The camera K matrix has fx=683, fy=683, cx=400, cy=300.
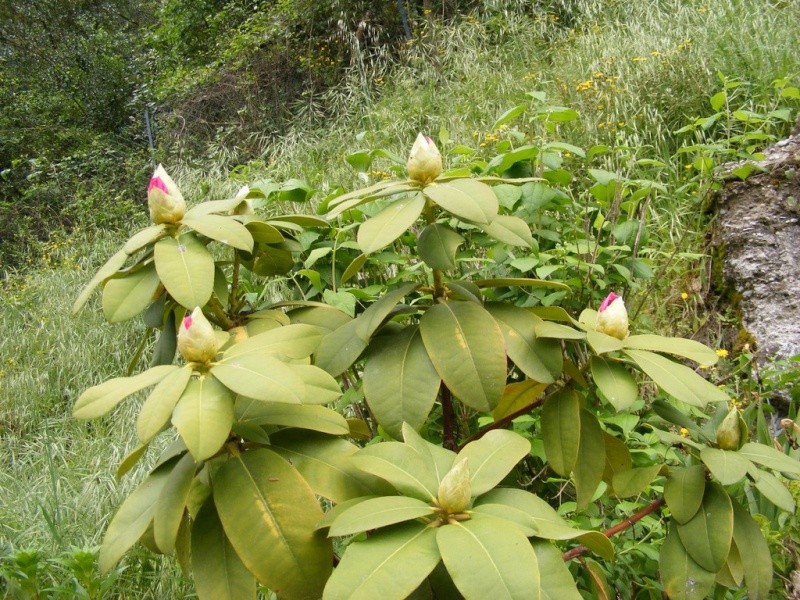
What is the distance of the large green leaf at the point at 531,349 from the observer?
1011 millimetres

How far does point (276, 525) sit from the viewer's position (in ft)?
2.67

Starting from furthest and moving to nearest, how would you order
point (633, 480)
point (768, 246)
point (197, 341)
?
point (768, 246) → point (633, 480) → point (197, 341)

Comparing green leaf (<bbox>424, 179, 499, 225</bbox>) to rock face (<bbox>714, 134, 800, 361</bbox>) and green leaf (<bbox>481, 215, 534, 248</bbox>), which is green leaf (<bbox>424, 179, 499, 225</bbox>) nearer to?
green leaf (<bbox>481, 215, 534, 248</bbox>)

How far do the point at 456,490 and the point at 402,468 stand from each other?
3.8 inches

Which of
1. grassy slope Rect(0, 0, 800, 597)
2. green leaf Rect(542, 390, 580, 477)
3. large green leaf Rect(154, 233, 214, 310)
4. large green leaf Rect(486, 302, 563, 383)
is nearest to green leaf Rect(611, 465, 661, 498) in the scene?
green leaf Rect(542, 390, 580, 477)

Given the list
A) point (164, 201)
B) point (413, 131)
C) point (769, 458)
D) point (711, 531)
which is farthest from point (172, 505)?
point (413, 131)

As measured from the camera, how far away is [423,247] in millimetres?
1054

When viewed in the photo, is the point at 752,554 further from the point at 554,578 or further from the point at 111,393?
the point at 111,393

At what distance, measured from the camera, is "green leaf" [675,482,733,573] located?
39.2 inches

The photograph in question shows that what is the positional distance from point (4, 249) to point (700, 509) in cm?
916

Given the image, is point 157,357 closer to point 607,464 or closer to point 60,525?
point 607,464

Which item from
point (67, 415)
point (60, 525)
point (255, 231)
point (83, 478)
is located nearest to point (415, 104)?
point (67, 415)

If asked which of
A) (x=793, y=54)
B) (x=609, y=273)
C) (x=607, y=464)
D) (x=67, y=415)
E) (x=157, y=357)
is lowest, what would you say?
(x=67, y=415)

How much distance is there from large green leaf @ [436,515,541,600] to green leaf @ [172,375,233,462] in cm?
25
